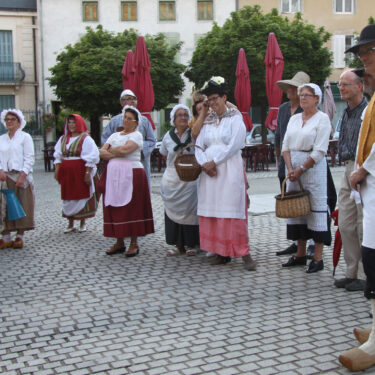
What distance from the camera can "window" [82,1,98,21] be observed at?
121 feet

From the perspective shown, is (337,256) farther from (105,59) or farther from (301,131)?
(105,59)

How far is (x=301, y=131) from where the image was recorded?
5961mm

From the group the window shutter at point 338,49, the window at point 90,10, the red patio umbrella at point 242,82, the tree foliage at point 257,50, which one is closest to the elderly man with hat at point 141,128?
the red patio umbrella at point 242,82

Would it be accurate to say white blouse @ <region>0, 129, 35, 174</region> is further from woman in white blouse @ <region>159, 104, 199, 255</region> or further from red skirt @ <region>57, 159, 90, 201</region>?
woman in white blouse @ <region>159, 104, 199, 255</region>

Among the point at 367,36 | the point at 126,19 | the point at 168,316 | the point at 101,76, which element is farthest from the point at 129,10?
the point at 367,36

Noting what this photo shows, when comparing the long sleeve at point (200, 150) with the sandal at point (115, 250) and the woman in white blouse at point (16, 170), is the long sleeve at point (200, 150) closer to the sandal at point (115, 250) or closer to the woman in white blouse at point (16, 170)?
the sandal at point (115, 250)

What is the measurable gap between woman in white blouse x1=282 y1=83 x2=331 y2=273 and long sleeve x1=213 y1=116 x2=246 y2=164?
0.49 meters

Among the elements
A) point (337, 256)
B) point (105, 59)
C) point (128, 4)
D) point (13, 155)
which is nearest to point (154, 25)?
point (128, 4)

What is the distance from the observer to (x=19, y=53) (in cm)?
3703

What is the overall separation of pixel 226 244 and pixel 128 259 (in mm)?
1360

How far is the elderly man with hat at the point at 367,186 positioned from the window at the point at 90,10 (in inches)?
1405

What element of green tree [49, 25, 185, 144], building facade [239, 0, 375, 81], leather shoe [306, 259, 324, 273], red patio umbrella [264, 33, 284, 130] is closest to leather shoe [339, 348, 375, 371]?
leather shoe [306, 259, 324, 273]

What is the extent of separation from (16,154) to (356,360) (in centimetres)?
575

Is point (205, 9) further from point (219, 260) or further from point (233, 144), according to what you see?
point (219, 260)
